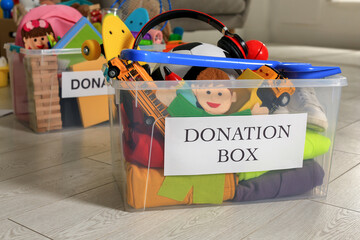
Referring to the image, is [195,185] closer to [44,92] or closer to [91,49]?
[91,49]

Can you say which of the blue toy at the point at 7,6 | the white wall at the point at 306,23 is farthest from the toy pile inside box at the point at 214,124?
the white wall at the point at 306,23

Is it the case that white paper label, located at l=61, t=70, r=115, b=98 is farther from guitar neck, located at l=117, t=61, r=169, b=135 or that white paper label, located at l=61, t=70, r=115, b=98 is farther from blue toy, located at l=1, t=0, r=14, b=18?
blue toy, located at l=1, t=0, r=14, b=18

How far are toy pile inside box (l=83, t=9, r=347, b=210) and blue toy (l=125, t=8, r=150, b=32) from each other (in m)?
0.43

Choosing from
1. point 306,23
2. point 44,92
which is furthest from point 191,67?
point 306,23

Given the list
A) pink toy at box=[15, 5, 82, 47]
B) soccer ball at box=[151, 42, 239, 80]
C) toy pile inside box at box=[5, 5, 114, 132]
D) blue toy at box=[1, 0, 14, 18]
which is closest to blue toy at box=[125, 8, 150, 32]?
toy pile inside box at box=[5, 5, 114, 132]

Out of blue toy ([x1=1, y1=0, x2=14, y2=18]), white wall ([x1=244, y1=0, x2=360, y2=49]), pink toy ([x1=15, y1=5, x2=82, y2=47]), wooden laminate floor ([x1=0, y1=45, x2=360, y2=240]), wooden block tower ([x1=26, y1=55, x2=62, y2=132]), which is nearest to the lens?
wooden laminate floor ([x1=0, y1=45, x2=360, y2=240])

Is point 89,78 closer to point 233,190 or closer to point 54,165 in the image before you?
point 54,165

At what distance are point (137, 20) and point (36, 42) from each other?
0.29m

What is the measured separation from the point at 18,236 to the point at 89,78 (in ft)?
2.15

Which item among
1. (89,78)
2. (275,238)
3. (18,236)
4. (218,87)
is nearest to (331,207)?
(275,238)

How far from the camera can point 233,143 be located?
2.43ft

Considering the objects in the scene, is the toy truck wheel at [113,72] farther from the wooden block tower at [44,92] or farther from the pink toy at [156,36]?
the pink toy at [156,36]

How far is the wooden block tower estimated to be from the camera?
1199 millimetres

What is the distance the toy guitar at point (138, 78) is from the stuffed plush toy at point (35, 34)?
0.61m
